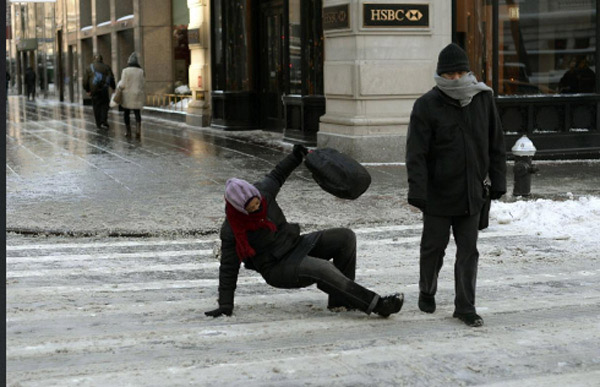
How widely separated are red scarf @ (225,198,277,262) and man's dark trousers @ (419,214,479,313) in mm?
1073

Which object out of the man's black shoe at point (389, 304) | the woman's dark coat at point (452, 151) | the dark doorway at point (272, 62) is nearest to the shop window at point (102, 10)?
the dark doorway at point (272, 62)

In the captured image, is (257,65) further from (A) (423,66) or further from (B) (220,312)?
(B) (220,312)

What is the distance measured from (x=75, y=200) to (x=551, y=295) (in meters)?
7.01

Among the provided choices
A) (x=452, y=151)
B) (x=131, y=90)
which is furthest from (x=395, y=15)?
(x=452, y=151)

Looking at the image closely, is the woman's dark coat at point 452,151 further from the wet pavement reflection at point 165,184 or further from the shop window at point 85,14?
the shop window at point 85,14

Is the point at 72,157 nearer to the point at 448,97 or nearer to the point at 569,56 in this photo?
the point at 569,56

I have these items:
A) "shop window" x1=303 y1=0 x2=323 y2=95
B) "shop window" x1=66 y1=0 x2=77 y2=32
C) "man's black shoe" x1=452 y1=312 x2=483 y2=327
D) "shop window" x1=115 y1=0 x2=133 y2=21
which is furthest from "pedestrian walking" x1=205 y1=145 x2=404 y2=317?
"shop window" x1=66 y1=0 x2=77 y2=32

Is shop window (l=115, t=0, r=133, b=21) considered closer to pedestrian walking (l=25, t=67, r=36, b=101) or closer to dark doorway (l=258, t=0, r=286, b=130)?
dark doorway (l=258, t=0, r=286, b=130)

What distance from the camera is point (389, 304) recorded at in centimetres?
645

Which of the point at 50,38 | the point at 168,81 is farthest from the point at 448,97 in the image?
the point at 50,38

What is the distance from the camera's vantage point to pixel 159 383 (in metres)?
5.12

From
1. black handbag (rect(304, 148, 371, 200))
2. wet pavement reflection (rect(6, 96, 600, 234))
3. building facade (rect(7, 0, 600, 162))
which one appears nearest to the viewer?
black handbag (rect(304, 148, 371, 200))

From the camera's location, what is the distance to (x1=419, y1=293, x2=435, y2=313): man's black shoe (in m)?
6.71

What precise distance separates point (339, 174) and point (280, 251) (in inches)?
26.4
